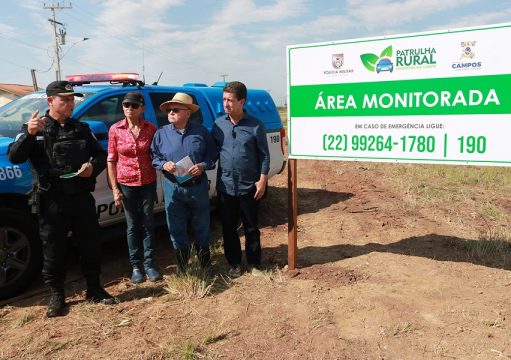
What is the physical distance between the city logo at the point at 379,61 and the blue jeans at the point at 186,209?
5.75ft

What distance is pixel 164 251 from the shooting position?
16.8 feet

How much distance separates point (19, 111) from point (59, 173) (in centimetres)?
167

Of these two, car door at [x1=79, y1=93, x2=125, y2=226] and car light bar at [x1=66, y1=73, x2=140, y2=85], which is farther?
car light bar at [x1=66, y1=73, x2=140, y2=85]

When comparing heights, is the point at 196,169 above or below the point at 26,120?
below

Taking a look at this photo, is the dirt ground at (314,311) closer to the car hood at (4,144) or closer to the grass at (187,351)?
the grass at (187,351)

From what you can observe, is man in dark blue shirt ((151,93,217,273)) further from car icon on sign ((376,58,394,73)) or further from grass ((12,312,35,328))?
car icon on sign ((376,58,394,73))

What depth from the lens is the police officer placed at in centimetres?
322

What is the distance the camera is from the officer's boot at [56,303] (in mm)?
3441

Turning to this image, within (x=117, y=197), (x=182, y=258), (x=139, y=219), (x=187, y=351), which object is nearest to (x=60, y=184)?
(x=117, y=197)

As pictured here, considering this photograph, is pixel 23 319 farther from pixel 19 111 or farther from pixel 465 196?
pixel 465 196

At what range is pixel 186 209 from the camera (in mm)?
3961

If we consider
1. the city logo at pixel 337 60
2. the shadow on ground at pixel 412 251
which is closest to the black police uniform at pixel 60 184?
the shadow on ground at pixel 412 251

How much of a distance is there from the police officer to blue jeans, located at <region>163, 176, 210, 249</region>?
0.65m

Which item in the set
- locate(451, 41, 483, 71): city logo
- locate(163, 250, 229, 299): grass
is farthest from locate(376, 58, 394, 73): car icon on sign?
locate(163, 250, 229, 299): grass
